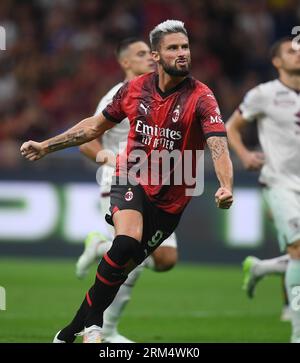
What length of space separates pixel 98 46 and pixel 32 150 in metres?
9.82

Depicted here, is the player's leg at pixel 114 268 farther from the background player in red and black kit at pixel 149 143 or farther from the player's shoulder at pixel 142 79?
the player's shoulder at pixel 142 79

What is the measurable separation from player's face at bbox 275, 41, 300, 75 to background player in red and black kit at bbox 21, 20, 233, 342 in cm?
238

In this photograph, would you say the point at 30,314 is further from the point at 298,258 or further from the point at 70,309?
the point at 298,258

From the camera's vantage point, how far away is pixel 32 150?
25.5 feet

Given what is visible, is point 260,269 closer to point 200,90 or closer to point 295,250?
point 295,250

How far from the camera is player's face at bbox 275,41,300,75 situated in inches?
391

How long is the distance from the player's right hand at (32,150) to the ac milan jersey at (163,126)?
599 mm

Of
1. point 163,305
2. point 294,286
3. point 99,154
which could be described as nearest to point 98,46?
point 163,305

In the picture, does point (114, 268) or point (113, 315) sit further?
point (113, 315)

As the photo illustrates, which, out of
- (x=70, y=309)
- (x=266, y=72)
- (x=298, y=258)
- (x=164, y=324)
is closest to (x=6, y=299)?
(x=70, y=309)

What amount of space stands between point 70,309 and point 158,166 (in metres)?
3.56

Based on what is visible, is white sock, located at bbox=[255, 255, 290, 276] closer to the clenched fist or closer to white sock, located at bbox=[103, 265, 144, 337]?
white sock, located at bbox=[103, 265, 144, 337]

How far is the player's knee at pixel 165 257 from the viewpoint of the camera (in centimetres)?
934
